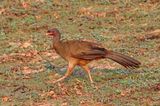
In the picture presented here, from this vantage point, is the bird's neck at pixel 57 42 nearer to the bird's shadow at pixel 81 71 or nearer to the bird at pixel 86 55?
the bird at pixel 86 55

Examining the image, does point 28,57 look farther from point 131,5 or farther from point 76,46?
point 131,5

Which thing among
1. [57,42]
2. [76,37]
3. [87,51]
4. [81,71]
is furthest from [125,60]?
[76,37]

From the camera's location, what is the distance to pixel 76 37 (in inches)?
534

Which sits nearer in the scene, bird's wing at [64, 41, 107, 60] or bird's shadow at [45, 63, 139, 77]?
bird's wing at [64, 41, 107, 60]

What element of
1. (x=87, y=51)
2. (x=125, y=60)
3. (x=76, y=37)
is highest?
(x=87, y=51)

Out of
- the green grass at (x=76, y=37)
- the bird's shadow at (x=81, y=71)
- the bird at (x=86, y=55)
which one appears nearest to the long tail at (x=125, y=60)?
the bird at (x=86, y=55)

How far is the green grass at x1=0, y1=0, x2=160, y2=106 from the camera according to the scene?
904 cm

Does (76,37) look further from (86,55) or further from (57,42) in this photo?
(86,55)

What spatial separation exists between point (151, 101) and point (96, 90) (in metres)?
0.93

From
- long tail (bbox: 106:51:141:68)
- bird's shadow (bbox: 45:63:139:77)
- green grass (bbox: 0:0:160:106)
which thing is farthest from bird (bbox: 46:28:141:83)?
bird's shadow (bbox: 45:63:139:77)

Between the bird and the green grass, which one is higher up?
the bird

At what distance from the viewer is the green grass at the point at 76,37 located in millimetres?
9039

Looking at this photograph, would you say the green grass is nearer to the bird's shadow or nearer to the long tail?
the bird's shadow

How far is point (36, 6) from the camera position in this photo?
16672mm
